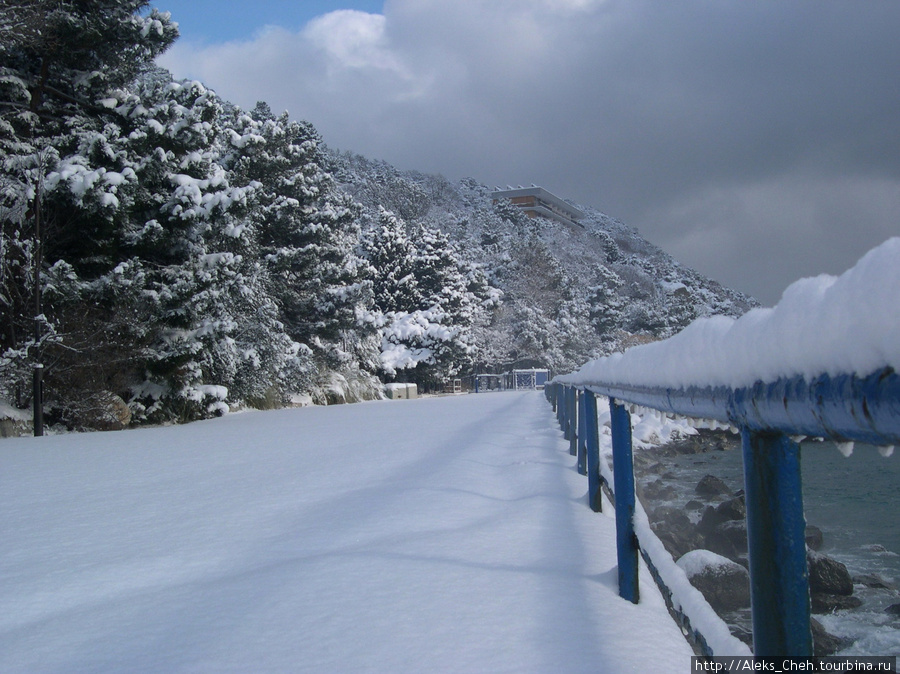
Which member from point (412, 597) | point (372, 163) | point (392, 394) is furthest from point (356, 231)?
point (372, 163)

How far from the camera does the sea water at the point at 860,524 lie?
5043mm

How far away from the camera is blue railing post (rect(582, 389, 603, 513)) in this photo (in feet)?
13.3

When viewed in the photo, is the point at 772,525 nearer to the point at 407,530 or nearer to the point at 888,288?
the point at 888,288

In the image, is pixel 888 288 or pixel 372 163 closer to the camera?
pixel 888 288

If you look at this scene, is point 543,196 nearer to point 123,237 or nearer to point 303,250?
point 303,250

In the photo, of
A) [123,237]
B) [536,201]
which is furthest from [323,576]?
[536,201]

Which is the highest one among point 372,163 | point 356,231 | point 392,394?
point 372,163

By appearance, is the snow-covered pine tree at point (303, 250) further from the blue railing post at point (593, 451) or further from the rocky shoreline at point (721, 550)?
the blue railing post at point (593, 451)

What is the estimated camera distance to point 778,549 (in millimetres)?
1031

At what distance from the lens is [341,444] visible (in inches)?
349

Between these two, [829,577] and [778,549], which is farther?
[829,577]

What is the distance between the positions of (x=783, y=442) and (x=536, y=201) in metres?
135

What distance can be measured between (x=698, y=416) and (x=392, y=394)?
33297mm

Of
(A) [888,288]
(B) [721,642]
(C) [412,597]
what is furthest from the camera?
(C) [412,597]
